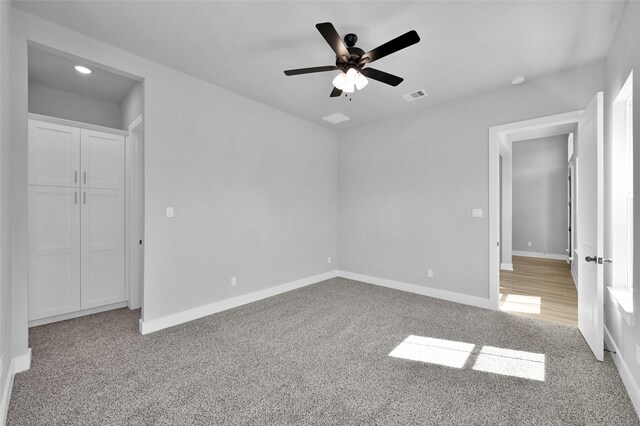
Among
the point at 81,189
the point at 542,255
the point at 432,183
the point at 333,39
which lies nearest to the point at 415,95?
the point at 432,183

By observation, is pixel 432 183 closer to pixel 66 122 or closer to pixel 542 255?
pixel 66 122

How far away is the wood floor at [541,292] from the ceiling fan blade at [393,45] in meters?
3.36

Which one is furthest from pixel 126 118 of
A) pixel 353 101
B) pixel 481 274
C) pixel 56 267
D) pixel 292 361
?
pixel 481 274

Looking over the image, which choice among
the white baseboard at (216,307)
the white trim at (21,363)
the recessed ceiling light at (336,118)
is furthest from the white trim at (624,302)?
the white trim at (21,363)

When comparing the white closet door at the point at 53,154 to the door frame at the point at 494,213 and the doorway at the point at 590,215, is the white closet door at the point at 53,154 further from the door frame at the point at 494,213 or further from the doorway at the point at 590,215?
the doorway at the point at 590,215

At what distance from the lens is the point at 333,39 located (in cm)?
204

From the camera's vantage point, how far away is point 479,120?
3.82 m

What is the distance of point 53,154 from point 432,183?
4.76 m

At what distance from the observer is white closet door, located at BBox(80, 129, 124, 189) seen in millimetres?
3473

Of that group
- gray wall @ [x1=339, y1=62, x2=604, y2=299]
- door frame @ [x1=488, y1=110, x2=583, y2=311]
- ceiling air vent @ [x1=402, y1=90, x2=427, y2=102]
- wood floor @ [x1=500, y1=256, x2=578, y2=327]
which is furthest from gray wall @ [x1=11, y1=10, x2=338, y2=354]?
wood floor @ [x1=500, y1=256, x2=578, y2=327]

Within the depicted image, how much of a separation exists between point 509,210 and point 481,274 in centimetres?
340

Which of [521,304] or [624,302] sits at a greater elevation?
[624,302]

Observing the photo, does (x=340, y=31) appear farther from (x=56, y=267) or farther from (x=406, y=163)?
(x=56, y=267)

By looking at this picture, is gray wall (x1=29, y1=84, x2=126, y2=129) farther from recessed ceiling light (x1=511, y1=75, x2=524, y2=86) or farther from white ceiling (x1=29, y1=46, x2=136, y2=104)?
recessed ceiling light (x1=511, y1=75, x2=524, y2=86)
